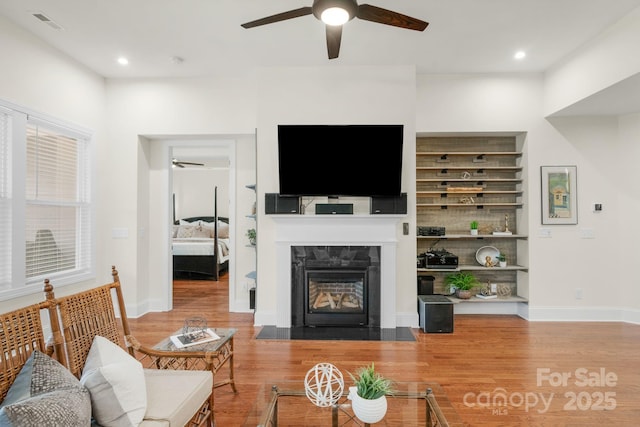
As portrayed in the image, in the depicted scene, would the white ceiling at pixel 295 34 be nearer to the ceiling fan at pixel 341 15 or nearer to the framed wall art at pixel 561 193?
the ceiling fan at pixel 341 15

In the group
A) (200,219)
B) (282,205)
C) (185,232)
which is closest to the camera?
(282,205)

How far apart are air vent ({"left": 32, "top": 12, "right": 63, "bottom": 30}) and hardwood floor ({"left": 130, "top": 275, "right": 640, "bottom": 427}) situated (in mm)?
3184

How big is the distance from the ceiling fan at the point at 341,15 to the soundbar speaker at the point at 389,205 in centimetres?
192

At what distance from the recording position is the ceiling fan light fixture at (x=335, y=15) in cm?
209

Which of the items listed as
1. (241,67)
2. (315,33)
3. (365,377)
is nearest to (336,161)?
(315,33)

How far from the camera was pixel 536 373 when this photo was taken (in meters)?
2.88

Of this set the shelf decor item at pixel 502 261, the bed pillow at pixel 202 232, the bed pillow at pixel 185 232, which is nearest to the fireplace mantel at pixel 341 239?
the shelf decor item at pixel 502 261

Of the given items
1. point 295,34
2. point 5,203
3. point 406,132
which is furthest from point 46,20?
point 406,132

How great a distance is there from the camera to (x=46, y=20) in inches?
123

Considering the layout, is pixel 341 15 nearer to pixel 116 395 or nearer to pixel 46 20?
pixel 116 395

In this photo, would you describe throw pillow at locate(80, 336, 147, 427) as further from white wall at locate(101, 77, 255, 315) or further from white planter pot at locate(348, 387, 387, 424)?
white wall at locate(101, 77, 255, 315)

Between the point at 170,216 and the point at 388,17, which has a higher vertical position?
the point at 388,17

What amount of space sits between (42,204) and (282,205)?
96.0 inches

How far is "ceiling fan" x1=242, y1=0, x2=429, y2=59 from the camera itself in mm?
2061
